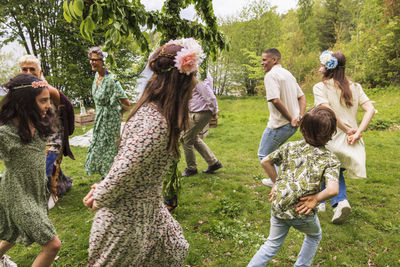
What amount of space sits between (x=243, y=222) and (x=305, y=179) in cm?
187

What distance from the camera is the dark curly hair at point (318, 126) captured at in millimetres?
2064

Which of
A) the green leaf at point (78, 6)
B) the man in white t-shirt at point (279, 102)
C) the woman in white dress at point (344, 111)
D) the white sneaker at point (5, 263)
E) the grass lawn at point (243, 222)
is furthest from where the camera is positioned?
the man in white t-shirt at point (279, 102)

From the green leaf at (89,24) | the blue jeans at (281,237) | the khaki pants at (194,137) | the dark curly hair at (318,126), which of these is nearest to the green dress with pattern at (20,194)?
the green leaf at (89,24)

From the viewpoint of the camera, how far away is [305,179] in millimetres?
2064

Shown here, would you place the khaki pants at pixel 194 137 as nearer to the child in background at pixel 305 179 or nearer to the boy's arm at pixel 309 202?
the child in background at pixel 305 179

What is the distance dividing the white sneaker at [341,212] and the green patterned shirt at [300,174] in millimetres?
1672

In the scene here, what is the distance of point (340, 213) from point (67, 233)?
11.9 feet

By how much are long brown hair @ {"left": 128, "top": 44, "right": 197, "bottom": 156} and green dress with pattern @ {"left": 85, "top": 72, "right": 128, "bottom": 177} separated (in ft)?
8.93

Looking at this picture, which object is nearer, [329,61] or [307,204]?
[307,204]

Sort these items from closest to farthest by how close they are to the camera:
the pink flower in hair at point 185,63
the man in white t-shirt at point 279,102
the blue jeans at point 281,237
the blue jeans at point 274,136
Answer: the pink flower in hair at point 185,63 < the blue jeans at point 281,237 < the man in white t-shirt at point 279,102 < the blue jeans at point 274,136

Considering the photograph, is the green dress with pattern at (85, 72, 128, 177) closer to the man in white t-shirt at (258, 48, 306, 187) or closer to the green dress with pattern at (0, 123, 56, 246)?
the green dress with pattern at (0, 123, 56, 246)

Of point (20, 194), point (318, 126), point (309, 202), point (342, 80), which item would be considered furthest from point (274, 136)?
point (20, 194)

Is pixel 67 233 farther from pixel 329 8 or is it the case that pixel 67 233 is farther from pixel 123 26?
pixel 329 8

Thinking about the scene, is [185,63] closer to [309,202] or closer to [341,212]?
[309,202]
